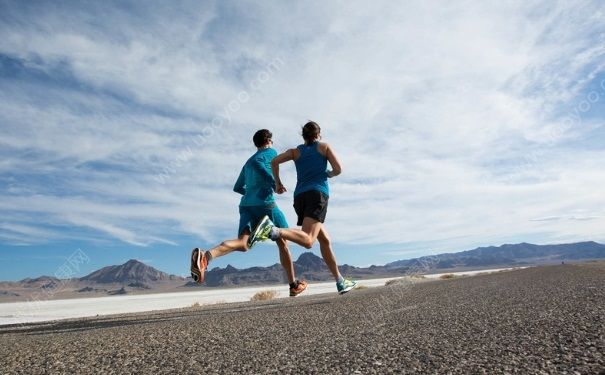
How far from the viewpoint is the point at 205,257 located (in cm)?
444

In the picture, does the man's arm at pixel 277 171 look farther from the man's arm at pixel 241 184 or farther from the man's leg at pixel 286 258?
the man's leg at pixel 286 258

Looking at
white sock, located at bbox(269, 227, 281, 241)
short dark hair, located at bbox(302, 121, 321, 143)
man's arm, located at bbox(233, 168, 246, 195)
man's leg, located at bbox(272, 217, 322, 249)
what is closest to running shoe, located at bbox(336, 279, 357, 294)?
man's leg, located at bbox(272, 217, 322, 249)

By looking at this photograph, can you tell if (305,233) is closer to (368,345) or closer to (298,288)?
(298,288)

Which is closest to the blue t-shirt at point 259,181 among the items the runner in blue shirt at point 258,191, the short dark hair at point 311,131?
the runner in blue shirt at point 258,191

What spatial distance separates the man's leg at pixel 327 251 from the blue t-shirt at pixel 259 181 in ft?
2.45

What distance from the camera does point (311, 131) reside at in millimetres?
5484

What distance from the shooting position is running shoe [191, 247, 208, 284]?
4332 millimetres

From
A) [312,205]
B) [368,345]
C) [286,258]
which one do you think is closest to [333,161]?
[312,205]

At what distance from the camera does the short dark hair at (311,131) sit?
18.0 ft

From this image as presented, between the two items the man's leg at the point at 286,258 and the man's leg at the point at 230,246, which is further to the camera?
the man's leg at the point at 286,258

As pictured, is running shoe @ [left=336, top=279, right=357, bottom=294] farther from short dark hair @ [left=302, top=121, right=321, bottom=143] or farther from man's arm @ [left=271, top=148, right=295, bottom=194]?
short dark hair @ [left=302, top=121, right=321, bottom=143]

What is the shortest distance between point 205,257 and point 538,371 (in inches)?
132

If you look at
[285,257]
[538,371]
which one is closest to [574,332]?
[538,371]

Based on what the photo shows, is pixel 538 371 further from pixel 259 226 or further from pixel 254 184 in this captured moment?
pixel 254 184
